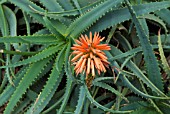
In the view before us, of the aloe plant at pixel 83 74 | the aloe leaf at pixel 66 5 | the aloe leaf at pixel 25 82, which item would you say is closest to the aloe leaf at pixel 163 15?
the aloe plant at pixel 83 74

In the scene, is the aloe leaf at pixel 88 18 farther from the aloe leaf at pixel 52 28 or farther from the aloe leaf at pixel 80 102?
the aloe leaf at pixel 80 102

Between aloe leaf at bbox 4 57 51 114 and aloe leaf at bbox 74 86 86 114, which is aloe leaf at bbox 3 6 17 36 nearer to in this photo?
aloe leaf at bbox 4 57 51 114

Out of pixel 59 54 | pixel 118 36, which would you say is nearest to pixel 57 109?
pixel 59 54

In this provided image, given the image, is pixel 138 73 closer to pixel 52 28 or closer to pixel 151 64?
pixel 151 64

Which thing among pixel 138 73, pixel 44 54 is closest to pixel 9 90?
pixel 44 54

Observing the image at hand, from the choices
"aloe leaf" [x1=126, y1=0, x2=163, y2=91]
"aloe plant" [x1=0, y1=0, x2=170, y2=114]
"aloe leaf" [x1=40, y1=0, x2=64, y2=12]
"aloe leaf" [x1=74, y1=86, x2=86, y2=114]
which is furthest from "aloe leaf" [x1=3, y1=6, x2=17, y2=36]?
"aloe leaf" [x1=126, y1=0, x2=163, y2=91]

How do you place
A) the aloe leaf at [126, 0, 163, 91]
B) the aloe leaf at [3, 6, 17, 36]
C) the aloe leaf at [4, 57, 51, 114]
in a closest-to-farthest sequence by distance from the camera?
the aloe leaf at [126, 0, 163, 91], the aloe leaf at [4, 57, 51, 114], the aloe leaf at [3, 6, 17, 36]

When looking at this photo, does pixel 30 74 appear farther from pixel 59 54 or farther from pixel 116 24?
pixel 116 24
